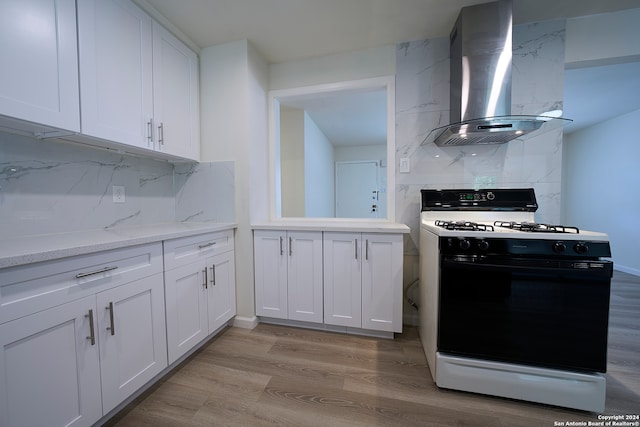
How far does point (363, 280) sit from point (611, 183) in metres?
4.72

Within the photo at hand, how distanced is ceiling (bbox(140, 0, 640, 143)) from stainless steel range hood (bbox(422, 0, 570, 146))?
132 millimetres

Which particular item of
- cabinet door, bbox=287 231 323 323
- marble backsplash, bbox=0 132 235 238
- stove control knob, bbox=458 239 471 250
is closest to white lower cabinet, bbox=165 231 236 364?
marble backsplash, bbox=0 132 235 238

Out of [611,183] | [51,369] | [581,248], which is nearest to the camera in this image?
[51,369]

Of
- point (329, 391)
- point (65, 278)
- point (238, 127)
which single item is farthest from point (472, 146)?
point (65, 278)

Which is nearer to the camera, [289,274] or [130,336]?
[130,336]

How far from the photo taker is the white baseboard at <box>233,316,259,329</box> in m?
1.97

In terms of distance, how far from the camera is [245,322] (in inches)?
77.9

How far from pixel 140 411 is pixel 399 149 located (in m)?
2.40

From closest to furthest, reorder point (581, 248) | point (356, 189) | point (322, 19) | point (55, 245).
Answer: point (55, 245)
point (581, 248)
point (322, 19)
point (356, 189)

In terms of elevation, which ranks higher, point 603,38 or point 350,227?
point 603,38

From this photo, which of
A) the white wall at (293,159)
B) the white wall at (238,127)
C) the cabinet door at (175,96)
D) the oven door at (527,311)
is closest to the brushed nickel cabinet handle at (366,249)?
the oven door at (527,311)

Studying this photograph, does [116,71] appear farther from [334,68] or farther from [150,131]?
[334,68]

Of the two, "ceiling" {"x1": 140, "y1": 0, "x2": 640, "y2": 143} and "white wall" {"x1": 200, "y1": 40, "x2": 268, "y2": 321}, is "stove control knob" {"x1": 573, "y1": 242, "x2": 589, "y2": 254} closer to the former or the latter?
"ceiling" {"x1": 140, "y1": 0, "x2": 640, "y2": 143}

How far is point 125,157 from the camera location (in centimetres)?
170
